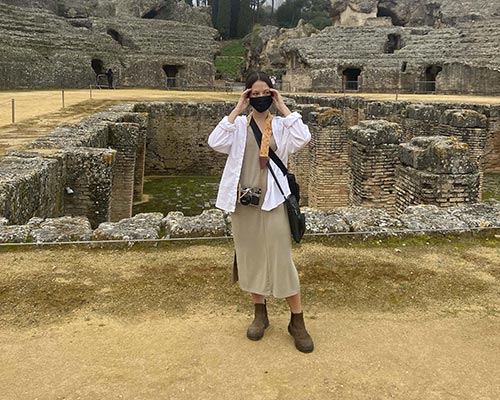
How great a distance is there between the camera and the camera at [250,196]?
3.38 m

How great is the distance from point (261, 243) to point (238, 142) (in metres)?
0.69

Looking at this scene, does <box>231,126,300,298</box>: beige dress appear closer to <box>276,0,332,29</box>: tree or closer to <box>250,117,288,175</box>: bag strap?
<box>250,117,288,175</box>: bag strap

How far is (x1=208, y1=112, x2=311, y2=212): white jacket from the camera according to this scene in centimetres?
344

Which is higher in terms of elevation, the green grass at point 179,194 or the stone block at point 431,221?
the stone block at point 431,221

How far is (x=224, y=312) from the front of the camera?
12.3 ft

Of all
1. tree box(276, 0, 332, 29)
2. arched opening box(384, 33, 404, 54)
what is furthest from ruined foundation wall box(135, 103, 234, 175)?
tree box(276, 0, 332, 29)

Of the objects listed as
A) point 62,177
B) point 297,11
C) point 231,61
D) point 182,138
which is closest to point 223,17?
point 231,61

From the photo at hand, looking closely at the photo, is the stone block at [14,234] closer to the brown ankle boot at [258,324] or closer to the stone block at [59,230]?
the stone block at [59,230]

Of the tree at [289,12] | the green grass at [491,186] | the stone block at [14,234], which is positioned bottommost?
the green grass at [491,186]

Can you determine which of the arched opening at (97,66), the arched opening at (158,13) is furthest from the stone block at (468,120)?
the arched opening at (158,13)

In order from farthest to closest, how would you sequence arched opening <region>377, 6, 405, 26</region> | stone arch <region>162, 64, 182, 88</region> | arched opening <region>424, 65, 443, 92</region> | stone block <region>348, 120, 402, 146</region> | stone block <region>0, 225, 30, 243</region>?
1. arched opening <region>377, 6, 405, 26</region>
2. stone arch <region>162, 64, 182, 88</region>
3. arched opening <region>424, 65, 443, 92</region>
4. stone block <region>348, 120, 402, 146</region>
5. stone block <region>0, 225, 30, 243</region>

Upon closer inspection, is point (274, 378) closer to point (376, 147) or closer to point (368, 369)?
point (368, 369)

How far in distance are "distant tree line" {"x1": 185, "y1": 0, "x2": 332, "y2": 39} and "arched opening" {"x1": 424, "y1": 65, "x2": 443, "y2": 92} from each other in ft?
84.2

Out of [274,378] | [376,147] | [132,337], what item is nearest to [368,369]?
[274,378]
